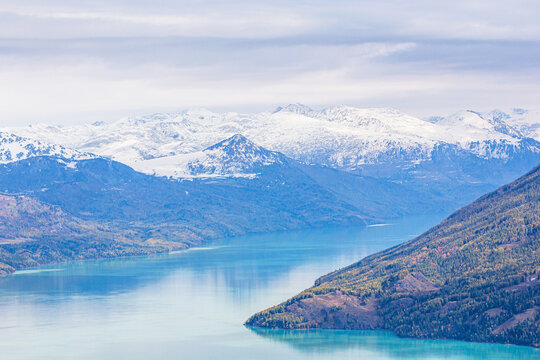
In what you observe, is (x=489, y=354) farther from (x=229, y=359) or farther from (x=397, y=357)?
(x=229, y=359)

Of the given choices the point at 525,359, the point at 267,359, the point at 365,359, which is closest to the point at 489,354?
the point at 525,359

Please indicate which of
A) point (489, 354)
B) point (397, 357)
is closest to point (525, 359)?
point (489, 354)

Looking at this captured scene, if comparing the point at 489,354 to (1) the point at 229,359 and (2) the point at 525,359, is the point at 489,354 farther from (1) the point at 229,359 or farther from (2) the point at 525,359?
(1) the point at 229,359

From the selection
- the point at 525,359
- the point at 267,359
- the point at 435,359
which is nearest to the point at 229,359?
the point at 267,359

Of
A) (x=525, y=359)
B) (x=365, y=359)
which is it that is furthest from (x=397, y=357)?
(x=525, y=359)

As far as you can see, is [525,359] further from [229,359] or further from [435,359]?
[229,359]

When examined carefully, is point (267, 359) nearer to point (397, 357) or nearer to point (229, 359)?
point (229, 359)
